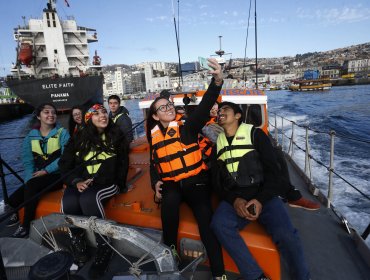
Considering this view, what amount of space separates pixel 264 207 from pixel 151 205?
4.00ft

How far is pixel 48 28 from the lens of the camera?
107 ft

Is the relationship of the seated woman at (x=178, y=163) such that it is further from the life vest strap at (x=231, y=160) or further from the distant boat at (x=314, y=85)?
the distant boat at (x=314, y=85)

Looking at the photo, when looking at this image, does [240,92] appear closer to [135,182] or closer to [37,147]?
[135,182]

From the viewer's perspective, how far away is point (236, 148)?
2.32m

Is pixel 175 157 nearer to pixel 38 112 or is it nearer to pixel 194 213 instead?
pixel 194 213

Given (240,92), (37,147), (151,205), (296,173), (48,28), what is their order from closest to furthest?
(151,205), (37,147), (240,92), (296,173), (48,28)

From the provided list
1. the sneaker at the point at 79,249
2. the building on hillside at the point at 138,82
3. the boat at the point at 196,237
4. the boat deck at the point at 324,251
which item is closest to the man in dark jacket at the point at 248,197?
the boat at the point at 196,237

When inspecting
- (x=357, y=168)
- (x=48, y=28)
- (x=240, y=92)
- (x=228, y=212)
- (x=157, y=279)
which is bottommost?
(x=357, y=168)

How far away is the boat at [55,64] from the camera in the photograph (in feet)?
81.9

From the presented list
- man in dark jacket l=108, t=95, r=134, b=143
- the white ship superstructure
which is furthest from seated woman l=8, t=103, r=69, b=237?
the white ship superstructure

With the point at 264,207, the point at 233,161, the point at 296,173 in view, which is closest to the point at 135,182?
the point at 233,161

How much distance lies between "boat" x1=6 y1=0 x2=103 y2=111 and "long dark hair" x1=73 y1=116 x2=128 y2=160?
24965 mm

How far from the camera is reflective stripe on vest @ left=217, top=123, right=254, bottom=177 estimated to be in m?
2.31

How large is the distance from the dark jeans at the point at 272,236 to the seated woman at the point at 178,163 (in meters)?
0.15
